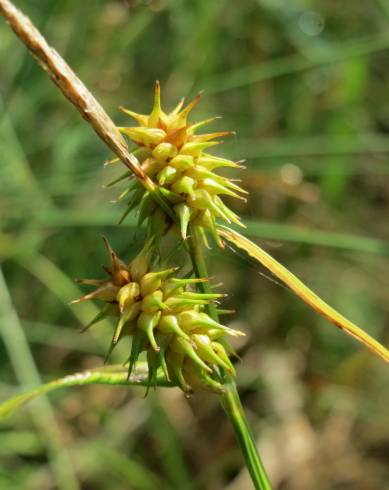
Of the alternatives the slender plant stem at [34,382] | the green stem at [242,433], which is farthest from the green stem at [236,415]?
the slender plant stem at [34,382]

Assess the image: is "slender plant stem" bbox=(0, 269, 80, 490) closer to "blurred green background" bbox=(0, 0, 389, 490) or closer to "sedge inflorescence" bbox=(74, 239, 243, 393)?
"blurred green background" bbox=(0, 0, 389, 490)

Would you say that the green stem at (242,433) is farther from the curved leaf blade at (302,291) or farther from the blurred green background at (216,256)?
the blurred green background at (216,256)

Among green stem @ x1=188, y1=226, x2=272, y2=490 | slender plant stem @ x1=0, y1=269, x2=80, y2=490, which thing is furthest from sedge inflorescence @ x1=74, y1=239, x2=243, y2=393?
slender plant stem @ x1=0, y1=269, x2=80, y2=490

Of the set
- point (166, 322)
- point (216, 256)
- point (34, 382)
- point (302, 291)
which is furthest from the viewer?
point (216, 256)

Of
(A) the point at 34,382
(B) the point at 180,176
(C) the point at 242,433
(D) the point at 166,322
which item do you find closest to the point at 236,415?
(C) the point at 242,433

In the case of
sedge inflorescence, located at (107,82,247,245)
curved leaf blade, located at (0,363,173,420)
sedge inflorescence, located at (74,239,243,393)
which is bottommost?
curved leaf blade, located at (0,363,173,420)

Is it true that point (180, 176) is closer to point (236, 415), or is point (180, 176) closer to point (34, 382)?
point (236, 415)

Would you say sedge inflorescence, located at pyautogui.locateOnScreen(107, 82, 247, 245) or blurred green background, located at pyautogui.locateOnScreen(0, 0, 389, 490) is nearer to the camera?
sedge inflorescence, located at pyautogui.locateOnScreen(107, 82, 247, 245)

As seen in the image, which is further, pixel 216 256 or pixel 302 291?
pixel 216 256
